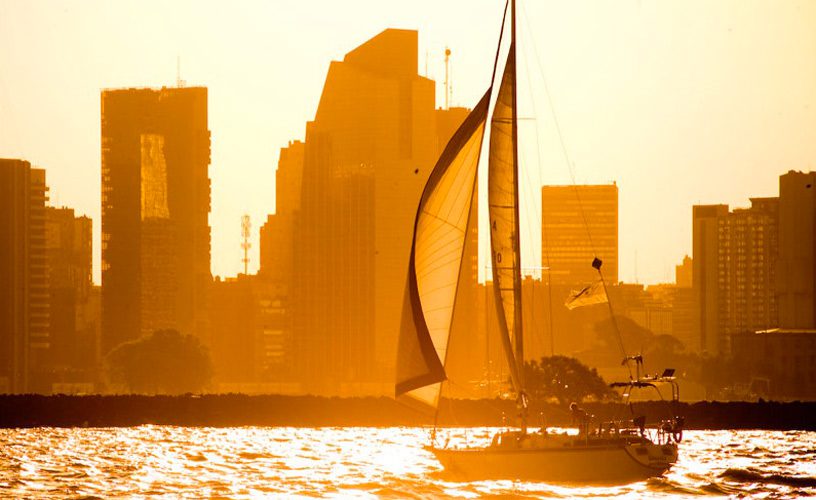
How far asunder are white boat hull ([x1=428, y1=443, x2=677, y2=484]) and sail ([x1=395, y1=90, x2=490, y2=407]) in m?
2.45

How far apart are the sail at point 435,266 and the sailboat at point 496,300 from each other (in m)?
0.03

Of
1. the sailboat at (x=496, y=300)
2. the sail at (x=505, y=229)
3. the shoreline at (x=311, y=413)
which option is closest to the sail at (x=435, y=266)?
the sailboat at (x=496, y=300)

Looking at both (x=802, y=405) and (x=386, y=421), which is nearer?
(x=386, y=421)

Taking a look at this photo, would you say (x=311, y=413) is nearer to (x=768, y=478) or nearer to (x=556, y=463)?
(x=768, y=478)

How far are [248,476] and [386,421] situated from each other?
56.3m

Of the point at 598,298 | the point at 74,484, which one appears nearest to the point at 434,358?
the point at 598,298

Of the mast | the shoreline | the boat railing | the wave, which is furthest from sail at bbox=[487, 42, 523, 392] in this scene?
the shoreline

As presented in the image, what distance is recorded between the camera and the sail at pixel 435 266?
52.3 meters

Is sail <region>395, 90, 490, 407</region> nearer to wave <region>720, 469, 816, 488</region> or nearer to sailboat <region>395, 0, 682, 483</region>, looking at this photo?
sailboat <region>395, 0, 682, 483</region>

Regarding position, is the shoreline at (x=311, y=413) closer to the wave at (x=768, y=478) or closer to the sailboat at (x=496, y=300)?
the wave at (x=768, y=478)

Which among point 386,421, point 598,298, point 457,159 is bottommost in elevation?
point 386,421

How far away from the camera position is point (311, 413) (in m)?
126

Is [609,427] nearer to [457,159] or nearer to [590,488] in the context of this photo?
[590,488]

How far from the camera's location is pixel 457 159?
52.7 metres
